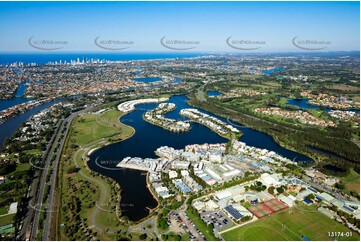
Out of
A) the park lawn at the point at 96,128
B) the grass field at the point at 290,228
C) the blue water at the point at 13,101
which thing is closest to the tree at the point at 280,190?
the grass field at the point at 290,228

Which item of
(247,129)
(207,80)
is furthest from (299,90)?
(247,129)

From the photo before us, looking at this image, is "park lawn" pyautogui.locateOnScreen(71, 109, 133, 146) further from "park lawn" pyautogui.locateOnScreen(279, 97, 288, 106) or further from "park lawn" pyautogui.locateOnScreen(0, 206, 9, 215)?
"park lawn" pyautogui.locateOnScreen(279, 97, 288, 106)

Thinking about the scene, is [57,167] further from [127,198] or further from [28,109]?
[28,109]

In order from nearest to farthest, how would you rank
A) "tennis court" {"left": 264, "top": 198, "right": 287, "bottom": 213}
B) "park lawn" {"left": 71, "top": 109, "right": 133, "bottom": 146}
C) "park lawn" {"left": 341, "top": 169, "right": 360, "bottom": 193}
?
"tennis court" {"left": 264, "top": 198, "right": 287, "bottom": 213} → "park lawn" {"left": 341, "top": 169, "right": 360, "bottom": 193} → "park lawn" {"left": 71, "top": 109, "right": 133, "bottom": 146}

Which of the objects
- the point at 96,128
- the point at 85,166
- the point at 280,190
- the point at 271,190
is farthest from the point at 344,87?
the point at 85,166

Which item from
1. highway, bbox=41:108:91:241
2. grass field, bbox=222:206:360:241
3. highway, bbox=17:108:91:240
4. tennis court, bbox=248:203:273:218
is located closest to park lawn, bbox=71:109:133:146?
highway, bbox=41:108:91:241

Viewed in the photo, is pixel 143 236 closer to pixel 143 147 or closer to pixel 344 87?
pixel 143 147

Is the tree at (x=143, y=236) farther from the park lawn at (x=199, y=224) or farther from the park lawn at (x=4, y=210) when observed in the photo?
the park lawn at (x=4, y=210)
